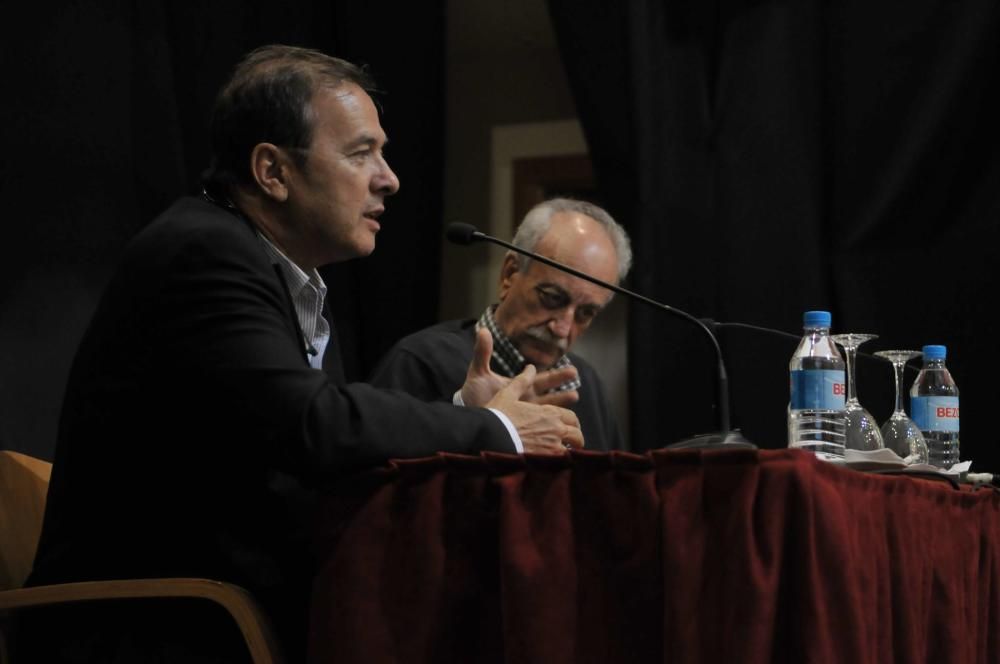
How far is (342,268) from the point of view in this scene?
384cm

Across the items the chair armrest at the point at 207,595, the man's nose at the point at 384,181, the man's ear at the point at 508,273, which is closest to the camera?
the chair armrest at the point at 207,595

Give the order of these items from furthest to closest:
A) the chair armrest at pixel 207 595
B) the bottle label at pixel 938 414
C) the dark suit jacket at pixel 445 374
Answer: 1. the dark suit jacket at pixel 445 374
2. the bottle label at pixel 938 414
3. the chair armrest at pixel 207 595

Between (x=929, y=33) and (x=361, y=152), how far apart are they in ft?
6.23

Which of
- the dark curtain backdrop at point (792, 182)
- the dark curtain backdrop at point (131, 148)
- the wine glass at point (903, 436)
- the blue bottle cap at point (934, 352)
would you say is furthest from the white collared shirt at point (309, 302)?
the dark curtain backdrop at point (792, 182)

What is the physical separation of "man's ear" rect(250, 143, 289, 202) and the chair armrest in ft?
2.05

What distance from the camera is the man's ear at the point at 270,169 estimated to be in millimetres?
1730

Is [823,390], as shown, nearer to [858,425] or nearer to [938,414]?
[858,425]

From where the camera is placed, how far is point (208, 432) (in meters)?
1.42

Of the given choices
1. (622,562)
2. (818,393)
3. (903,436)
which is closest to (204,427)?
(622,562)

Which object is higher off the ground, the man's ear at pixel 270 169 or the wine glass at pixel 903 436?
the man's ear at pixel 270 169

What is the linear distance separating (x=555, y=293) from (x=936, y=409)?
92 centimetres

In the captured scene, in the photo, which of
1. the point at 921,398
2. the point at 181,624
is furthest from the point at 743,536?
the point at 921,398

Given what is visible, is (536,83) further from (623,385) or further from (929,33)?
(929,33)

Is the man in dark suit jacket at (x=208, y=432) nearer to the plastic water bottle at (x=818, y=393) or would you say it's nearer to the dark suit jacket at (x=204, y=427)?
the dark suit jacket at (x=204, y=427)
